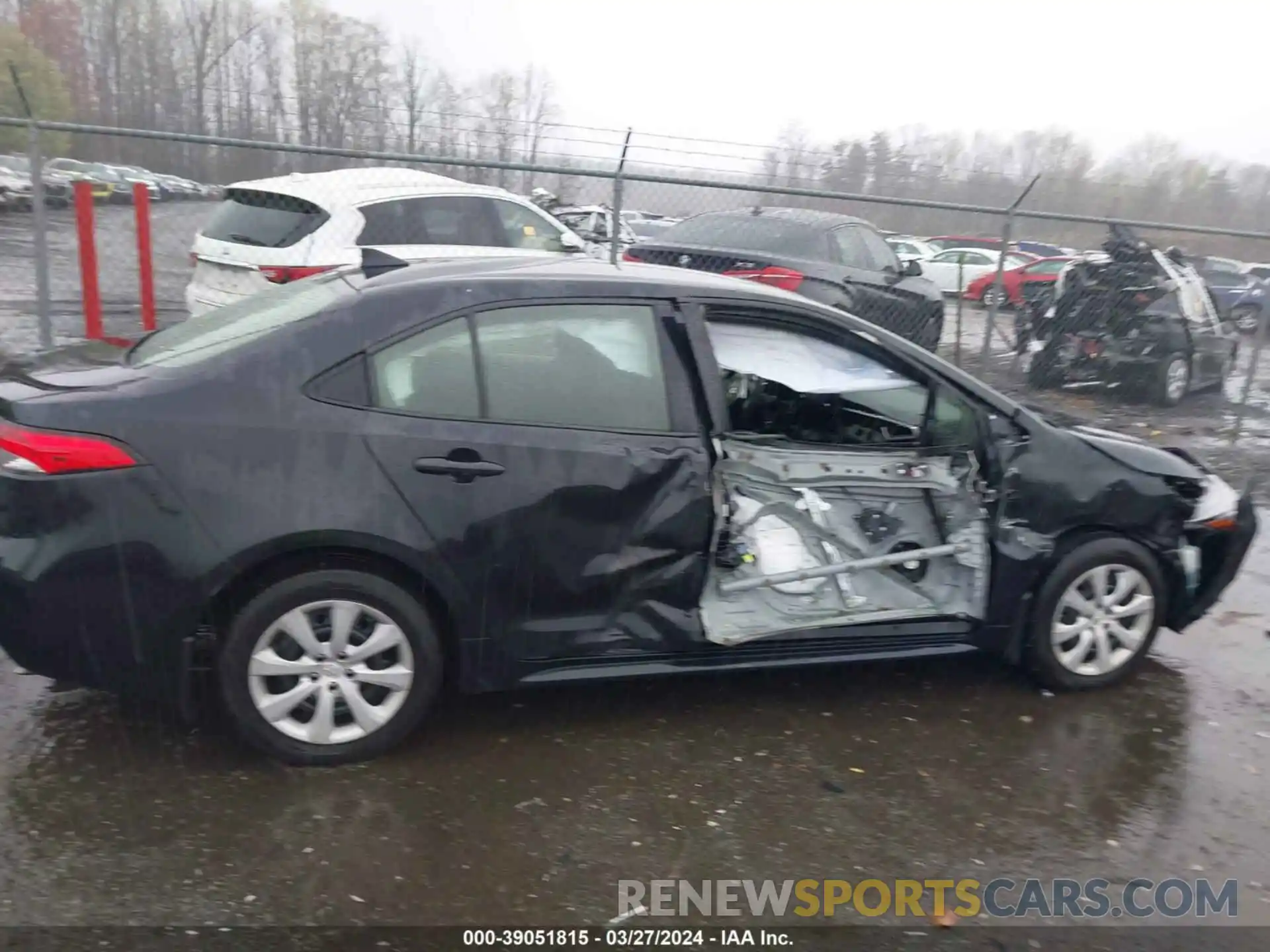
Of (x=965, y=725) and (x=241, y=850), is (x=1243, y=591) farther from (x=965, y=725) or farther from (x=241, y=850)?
(x=241, y=850)

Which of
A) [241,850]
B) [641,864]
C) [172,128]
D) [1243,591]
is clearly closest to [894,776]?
[641,864]

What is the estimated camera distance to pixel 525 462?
11.5ft

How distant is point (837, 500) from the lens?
4211 millimetres

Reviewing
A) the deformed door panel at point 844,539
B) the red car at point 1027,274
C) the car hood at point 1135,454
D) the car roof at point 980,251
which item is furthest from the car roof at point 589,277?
the car roof at point 980,251

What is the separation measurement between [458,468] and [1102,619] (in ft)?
8.70

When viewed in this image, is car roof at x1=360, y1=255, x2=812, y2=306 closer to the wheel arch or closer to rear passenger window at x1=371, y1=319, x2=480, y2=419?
rear passenger window at x1=371, y1=319, x2=480, y2=419

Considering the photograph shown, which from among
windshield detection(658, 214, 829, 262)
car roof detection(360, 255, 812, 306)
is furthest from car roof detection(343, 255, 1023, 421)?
windshield detection(658, 214, 829, 262)

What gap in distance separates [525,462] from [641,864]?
1.31 m

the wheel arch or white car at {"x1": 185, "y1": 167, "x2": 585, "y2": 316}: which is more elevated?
white car at {"x1": 185, "y1": 167, "x2": 585, "y2": 316}

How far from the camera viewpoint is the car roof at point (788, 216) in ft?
31.0

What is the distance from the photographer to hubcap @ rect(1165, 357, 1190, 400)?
34.4 ft

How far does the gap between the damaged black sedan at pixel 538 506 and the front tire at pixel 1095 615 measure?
0.01 meters

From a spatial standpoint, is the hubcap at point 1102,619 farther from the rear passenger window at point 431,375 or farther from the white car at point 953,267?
the white car at point 953,267

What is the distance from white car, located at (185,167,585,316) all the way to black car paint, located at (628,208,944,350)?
146 cm
